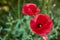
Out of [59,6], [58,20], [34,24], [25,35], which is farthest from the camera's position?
[59,6]

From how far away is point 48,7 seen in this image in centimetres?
179

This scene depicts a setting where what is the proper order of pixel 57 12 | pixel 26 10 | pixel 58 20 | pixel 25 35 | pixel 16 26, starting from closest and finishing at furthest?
1. pixel 26 10
2. pixel 25 35
3. pixel 16 26
4. pixel 58 20
5. pixel 57 12

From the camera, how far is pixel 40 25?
3.79 feet

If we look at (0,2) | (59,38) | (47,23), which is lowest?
(59,38)

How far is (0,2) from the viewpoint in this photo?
2270mm

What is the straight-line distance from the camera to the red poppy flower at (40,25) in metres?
1.14

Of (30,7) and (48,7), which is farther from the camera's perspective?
(48,7)

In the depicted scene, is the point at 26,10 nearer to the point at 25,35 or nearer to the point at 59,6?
the point at 25,35

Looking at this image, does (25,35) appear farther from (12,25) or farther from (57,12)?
(57,12)

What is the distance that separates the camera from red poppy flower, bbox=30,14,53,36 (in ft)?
3.73

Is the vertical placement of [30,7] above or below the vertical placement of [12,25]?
above

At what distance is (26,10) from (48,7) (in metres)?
0.52

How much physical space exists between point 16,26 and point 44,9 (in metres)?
0.25

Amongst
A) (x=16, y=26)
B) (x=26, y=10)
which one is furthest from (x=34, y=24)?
(x=16, y=26)
